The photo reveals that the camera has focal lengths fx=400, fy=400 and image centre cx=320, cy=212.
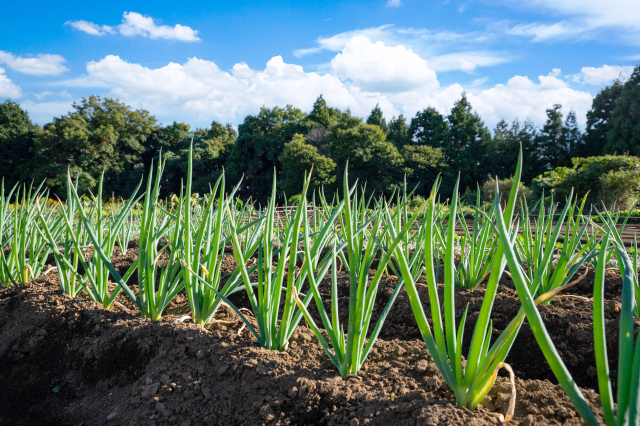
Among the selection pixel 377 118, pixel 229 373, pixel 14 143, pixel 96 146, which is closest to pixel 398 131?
pixel 377 118

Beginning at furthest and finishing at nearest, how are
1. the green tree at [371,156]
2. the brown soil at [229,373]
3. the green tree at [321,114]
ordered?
1. the green tree at [321,114]
2. the green tree at [371,156]
3. the brown soil at [229,373]

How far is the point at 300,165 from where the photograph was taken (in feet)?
69.2

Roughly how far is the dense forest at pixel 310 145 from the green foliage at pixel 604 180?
7.10 m

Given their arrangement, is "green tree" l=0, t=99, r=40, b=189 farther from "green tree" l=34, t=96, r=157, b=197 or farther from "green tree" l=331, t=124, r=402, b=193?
"green tree" l=331, t=124, r=402, b=193

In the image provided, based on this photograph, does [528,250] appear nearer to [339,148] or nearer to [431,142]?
[339,148]

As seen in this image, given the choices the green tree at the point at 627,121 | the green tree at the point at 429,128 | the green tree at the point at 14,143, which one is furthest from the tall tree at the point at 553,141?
the green tree at the point at 14,143

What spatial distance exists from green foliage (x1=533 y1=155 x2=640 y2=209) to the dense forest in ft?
23.3

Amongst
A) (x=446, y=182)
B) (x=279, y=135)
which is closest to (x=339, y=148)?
(x=279, y=135)

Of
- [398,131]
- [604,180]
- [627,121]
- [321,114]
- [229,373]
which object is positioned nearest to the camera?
[229,373]

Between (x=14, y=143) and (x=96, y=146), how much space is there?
6223 millimetres

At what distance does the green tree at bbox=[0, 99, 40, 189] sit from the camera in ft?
80.6

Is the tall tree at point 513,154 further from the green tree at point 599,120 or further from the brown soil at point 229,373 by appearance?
the brown soil at point 229,373

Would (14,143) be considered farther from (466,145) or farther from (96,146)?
(466,145)

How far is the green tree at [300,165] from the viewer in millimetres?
20750
